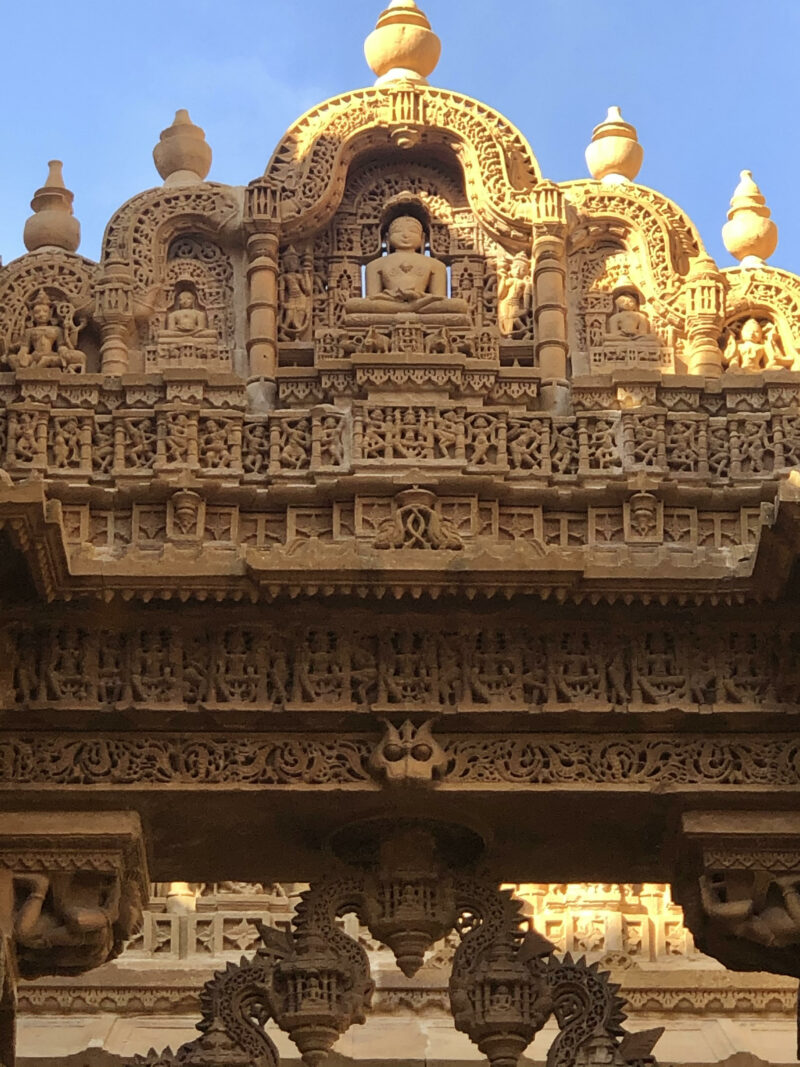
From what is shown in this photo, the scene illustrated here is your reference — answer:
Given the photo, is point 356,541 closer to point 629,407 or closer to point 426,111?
point 629,407

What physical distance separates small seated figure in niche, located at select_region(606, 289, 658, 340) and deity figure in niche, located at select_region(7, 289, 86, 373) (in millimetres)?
2941

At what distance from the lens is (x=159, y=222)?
12.5 meters

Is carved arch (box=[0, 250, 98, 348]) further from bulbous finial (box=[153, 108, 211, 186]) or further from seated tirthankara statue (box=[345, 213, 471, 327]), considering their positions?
seated tirthankara statue (box=[345, 213, 471, 327])

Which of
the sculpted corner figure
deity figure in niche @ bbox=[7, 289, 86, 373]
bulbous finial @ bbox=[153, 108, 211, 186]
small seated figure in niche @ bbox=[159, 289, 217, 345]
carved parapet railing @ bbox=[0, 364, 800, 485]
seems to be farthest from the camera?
bulbous finial @ bbox=[153, 108, 211, 186]

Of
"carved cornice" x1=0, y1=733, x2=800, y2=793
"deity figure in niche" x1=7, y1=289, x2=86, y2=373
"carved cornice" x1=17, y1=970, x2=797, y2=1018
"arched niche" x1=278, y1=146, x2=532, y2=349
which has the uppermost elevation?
"arched niche" x1=278, y1=146, x2=532, y2=349

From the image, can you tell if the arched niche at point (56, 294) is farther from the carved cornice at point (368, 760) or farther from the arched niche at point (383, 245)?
the carved cornice at point (368, 760)

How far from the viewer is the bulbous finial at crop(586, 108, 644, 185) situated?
1325cm

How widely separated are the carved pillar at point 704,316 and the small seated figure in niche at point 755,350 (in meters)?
0.10

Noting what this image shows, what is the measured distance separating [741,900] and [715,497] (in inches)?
81.0

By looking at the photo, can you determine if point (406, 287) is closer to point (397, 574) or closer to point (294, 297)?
point (294, 297)

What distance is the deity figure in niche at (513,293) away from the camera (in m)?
12.5

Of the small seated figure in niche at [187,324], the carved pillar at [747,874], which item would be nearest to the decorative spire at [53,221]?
the small seated figure in niche at [187,324]

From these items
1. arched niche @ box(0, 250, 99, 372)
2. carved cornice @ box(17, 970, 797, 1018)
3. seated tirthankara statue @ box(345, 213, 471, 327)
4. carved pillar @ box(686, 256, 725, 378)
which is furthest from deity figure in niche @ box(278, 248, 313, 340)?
carved cornice @ box(17, 970, 797, 1018)

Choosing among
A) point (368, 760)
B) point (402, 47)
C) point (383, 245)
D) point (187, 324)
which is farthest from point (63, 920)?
point (402, 47)
